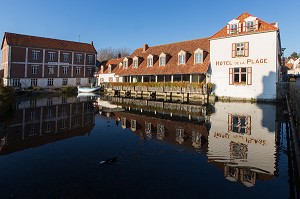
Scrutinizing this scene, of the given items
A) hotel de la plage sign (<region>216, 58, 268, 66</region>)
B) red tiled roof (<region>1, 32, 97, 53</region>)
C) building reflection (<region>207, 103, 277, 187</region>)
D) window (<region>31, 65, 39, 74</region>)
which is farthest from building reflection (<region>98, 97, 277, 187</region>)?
red tiled roof (<region>1, 32, 97, 53</region>)

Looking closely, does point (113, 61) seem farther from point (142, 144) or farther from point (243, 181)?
point (243, 181)

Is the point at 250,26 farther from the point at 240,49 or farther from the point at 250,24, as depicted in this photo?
the point at 240,49

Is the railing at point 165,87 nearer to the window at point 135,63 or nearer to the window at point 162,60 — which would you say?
the window at point 162,60

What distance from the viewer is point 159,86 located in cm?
2841

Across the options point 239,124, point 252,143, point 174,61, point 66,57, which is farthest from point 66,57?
point 252,143

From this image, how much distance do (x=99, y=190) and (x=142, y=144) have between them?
4.15 m

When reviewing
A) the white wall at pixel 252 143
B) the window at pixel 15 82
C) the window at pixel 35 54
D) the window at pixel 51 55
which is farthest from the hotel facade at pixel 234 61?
the window at pixel 15 82

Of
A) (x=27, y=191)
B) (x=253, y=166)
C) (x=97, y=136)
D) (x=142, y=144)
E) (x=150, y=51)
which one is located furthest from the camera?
(x=150, y=51)

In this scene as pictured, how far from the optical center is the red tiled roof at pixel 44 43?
123 ft

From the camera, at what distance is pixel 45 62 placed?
40719mm

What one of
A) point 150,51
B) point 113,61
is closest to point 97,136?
point 150,51

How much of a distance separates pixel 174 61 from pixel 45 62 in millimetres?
24873

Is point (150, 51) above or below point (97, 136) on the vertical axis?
above

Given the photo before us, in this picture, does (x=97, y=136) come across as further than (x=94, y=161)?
Yes
